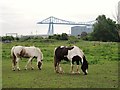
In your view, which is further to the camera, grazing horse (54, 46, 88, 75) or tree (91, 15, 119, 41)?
tree (91, 15, 119, 41)

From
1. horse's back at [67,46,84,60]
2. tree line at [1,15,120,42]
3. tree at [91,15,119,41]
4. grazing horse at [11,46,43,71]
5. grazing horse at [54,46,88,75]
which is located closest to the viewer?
grazing horse at [54,46,88,75]

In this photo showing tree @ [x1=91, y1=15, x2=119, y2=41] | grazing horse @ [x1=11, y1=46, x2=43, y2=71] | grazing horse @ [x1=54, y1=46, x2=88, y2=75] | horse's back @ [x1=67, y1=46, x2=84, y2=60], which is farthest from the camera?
tree @ [x1=91, y1=15, x2=119, y2=41]

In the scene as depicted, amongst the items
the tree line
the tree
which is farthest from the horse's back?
the tree

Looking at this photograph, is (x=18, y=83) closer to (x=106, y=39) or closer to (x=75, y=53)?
(x=75, y=53)

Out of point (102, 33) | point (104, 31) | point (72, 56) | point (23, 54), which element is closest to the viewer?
point (72, 56)

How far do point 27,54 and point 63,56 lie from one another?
2.43m

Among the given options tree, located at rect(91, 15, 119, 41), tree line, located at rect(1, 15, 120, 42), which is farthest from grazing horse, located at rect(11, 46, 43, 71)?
tree, located at rect(91, 15, 119, 41)

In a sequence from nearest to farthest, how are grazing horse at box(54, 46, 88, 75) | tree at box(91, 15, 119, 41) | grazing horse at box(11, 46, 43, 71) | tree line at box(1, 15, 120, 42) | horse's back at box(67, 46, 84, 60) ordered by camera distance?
1. grazing horse at box(54, 46, 88, 75)
2. horse's back at box(67, 46, 84, 60)
3. grazing horse at box(11, 46, 43, 71)
4. tree line at box(1, 15, 120, 42)
5. tree at box(91, 15, 119, 41)

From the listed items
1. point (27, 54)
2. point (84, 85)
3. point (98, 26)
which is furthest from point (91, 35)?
point (84, 85)

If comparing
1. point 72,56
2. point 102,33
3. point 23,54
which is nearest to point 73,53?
point 72,56

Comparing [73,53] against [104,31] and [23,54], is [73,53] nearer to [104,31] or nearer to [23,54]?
[23,54]

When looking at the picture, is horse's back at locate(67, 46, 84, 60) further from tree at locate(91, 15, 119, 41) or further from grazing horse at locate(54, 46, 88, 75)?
tree at locate(91, 15, 119, 41)

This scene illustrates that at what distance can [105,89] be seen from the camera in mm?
10227

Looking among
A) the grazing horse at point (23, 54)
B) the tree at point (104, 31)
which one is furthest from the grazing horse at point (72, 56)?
the tree at point (104, 31)
